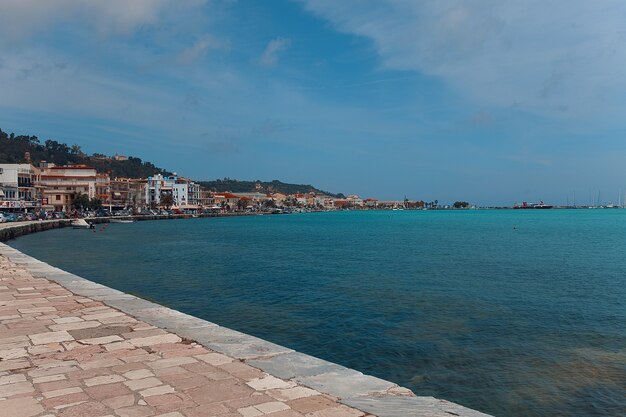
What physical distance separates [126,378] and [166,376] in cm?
38

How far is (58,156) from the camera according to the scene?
164 metres

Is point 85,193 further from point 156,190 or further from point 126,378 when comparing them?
point 126,378

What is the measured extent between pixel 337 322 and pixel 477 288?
7.97 meters

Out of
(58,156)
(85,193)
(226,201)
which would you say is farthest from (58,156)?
(85,193)

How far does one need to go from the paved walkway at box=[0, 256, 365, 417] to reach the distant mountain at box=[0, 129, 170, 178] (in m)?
134

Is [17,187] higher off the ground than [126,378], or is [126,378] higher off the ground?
[17,187]

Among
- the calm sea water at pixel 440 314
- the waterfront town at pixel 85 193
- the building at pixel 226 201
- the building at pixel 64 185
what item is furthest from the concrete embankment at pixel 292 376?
the building at pixel 226 201

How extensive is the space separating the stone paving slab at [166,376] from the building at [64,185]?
92278 mm

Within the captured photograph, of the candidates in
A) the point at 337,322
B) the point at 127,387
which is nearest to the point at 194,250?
the point at 337,322

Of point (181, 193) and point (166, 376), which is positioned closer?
point (166, 376)

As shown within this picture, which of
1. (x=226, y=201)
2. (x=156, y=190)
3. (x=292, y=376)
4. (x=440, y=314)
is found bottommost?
(x=440, y=314)

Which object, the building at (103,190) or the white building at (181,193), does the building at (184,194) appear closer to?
the white building at (181,193)

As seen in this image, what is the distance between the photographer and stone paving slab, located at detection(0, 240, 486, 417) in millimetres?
4168

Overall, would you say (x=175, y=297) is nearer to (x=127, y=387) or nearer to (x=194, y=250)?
(x=127, y=387)
